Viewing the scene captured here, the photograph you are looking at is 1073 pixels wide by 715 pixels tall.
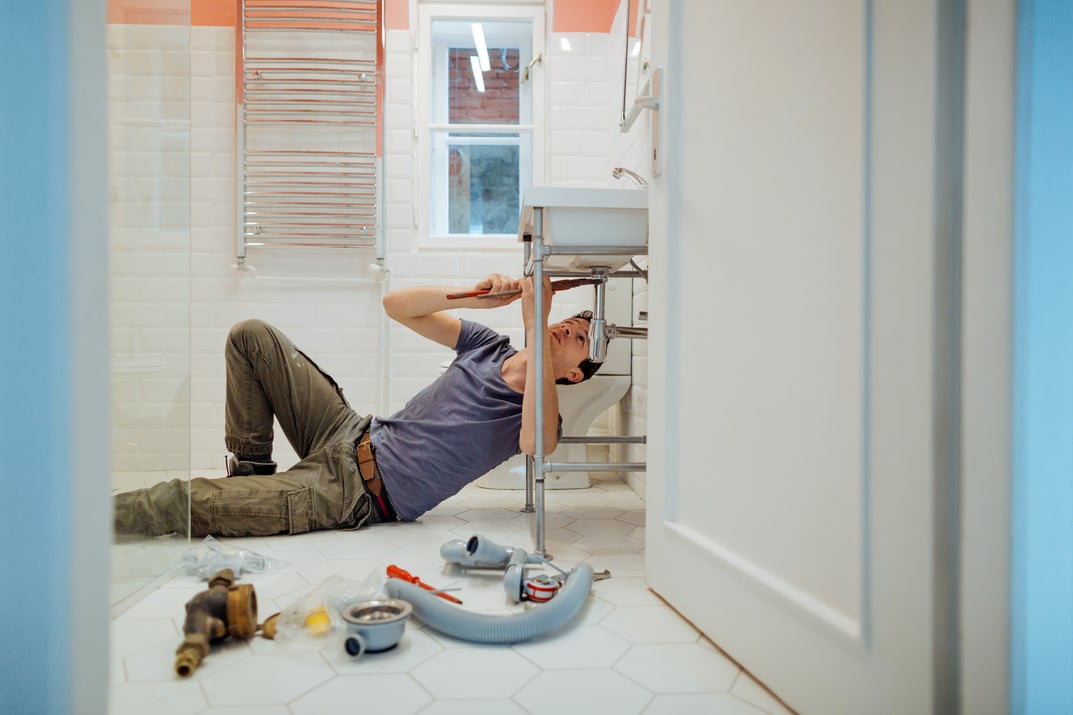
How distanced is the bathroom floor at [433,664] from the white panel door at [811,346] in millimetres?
90

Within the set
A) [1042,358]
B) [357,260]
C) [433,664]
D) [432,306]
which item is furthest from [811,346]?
[357,260]

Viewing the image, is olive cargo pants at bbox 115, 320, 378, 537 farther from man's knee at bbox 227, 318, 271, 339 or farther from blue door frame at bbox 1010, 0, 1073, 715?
blue door frame at bbox 1010, 0, 1073, 715

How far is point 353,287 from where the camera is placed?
290 cm

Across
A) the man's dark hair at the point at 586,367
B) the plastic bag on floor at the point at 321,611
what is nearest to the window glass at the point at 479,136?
the man's dark hair at the point at 586,367

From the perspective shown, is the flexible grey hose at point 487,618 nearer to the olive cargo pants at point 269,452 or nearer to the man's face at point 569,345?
the olive cargo pants at point 269,452

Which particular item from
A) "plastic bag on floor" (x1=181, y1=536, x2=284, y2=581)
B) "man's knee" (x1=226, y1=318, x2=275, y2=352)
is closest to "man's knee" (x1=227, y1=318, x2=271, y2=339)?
"man's knee" (x1=226, y1=318, x2=275, y2=352)

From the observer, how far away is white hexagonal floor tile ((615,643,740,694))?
992 mm

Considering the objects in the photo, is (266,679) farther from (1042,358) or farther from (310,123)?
(310,123)

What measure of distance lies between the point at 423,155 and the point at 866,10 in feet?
8.12

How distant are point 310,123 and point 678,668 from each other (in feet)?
8.84

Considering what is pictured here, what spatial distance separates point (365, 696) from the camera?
956 millimetres

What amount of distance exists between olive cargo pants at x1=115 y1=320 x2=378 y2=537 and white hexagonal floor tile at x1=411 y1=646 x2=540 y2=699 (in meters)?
0.77

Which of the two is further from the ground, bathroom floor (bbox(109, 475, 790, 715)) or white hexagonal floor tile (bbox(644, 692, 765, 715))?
white hexagonal floor tile (bbox(644, 692, 765, 715))

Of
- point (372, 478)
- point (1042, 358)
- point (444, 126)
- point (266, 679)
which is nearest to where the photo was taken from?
point (1042, 358)
